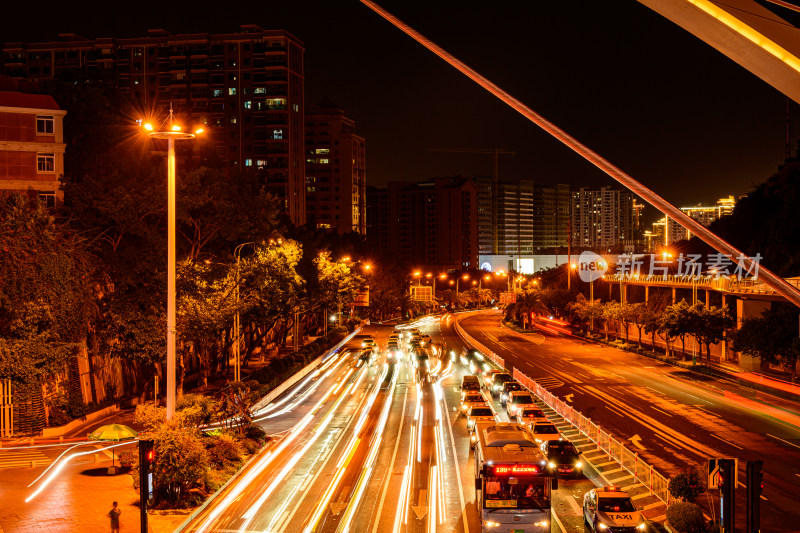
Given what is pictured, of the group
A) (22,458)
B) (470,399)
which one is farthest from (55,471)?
(470,399)

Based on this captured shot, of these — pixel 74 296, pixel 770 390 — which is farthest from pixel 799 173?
pixel 74 296

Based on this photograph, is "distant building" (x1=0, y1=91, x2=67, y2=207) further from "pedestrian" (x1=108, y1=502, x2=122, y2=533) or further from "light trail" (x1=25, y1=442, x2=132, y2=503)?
"pedestrian" (x1=108, y1=502, x2=122, y2=533)

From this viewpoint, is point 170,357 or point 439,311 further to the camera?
point 439,311

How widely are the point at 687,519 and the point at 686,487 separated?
2.73m

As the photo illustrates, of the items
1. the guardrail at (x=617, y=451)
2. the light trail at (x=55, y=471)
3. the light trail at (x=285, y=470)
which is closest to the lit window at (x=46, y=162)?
the light trail at (x=55, y=471)

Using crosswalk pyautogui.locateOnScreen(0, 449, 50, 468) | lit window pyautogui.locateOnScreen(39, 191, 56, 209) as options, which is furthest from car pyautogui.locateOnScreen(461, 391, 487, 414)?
lit window pyautogui.locateOnScreen(39, 191, 56, 209)

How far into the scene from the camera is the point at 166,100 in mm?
111812

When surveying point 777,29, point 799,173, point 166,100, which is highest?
point 166,100

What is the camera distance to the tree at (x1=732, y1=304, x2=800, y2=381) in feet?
149

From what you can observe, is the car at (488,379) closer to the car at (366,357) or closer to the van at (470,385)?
the van at (470,385)

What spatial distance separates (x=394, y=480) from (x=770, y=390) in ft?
95.8

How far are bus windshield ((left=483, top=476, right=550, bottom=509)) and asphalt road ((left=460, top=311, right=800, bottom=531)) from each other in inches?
249

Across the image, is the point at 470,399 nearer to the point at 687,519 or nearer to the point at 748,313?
the point at 687,519

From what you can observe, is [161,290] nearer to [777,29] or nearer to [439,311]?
[777,29]
